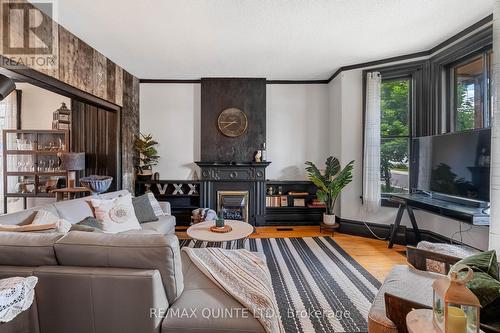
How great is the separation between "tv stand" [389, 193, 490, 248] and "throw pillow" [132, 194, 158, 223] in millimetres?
3310

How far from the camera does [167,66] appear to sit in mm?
3996

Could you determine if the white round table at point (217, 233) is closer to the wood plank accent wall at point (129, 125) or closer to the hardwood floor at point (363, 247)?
the hardwood floor at point (363, 247)

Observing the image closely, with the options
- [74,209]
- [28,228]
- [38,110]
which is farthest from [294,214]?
[38,110]

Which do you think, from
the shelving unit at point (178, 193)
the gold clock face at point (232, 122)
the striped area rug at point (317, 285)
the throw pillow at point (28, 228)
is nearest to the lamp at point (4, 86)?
the throw pillow at point (28, 228)

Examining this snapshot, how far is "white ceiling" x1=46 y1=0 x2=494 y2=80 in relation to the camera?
7.79 ft

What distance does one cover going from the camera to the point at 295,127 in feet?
15.4

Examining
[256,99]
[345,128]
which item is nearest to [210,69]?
[256,99]

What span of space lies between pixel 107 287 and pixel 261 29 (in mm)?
2864

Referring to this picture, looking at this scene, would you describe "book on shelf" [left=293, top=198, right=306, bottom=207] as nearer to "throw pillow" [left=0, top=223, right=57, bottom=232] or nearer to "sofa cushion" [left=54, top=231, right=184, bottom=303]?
"sofa cushion" [left=54, top=231, right=184, bottom=303]

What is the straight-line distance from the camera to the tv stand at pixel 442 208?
230cm

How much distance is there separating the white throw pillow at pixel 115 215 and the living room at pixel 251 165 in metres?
0.02

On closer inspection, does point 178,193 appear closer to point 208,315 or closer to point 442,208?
point 208,315

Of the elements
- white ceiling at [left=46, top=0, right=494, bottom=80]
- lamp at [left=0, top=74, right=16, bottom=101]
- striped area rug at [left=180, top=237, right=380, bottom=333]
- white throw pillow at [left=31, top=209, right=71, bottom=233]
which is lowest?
striped area rug at [left=180, top=237, right=380, bottom=333]

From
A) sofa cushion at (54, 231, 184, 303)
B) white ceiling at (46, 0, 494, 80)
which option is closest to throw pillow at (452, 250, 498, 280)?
sofa cushion at (54, 231, 184, 303)
